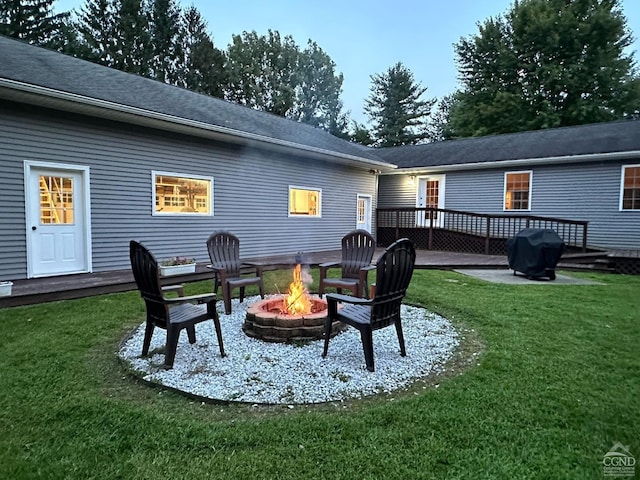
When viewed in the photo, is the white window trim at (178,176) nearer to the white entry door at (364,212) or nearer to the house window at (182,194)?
the house window at (182,194)

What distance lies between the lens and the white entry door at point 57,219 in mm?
5785

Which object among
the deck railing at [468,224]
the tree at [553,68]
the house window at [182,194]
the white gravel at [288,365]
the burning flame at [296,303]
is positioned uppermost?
the tree at [553,68]

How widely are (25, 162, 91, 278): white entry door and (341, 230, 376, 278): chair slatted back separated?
14.6 feet

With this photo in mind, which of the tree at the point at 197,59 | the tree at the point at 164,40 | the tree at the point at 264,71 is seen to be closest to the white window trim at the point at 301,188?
the tree at the point at 197,59

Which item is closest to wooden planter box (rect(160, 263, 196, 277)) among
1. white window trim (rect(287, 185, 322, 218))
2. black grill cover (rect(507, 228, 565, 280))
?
white window trim (rect(287, 185, 322, 218))

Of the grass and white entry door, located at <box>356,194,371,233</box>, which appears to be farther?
white entry door, located at <box>356,194,371,233</box>

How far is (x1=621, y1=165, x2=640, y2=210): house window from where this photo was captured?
9.57 metres

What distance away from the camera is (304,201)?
34.9 feet

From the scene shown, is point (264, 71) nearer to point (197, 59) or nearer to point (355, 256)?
point (197, 59)

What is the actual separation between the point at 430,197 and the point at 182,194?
346 inches

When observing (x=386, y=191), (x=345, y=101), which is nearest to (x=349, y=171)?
(x=386, y=191)

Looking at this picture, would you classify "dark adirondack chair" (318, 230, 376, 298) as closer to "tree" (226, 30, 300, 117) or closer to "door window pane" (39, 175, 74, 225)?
"door window pane" (39, 175, 74, 225)

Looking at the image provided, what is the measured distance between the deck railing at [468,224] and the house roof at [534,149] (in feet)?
5.41

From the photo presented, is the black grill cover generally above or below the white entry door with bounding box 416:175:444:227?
below
